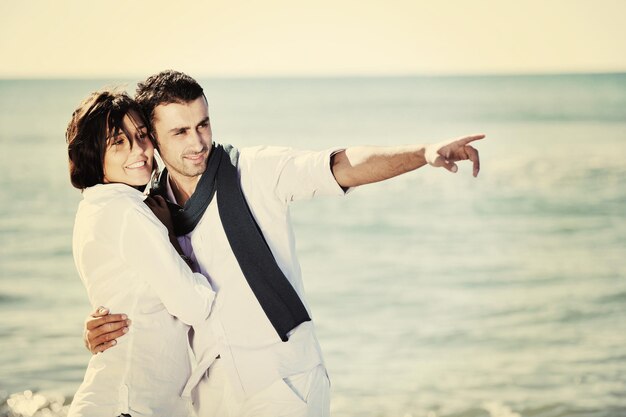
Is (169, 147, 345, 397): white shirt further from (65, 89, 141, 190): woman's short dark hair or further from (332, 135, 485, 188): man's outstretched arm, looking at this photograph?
(65, 89, 141, 190): woman's short dark hair

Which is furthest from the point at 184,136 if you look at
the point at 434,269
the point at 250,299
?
the point at 434,269

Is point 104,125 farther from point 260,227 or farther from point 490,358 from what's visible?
point 490,358

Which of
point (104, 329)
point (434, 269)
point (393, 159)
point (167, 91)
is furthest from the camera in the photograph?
point (434, 269)

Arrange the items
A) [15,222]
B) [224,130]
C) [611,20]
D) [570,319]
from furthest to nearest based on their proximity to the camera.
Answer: [611,20] < [224,130] < [15,222] < [570,319]

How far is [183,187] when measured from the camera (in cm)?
277

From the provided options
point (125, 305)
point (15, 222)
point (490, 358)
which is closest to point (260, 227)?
point (125, 305)

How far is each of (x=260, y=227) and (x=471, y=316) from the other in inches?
195

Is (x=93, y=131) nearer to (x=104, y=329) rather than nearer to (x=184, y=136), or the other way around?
(x=184, y=136)

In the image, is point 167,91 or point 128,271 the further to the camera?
point 167,91

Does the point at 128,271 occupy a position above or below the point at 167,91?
below

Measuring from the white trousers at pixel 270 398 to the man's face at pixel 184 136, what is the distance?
56 centimetres

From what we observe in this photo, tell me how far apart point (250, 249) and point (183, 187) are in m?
0.32

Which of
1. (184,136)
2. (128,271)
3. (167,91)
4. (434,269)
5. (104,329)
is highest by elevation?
(167,91)

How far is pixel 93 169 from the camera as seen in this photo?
261 cm
